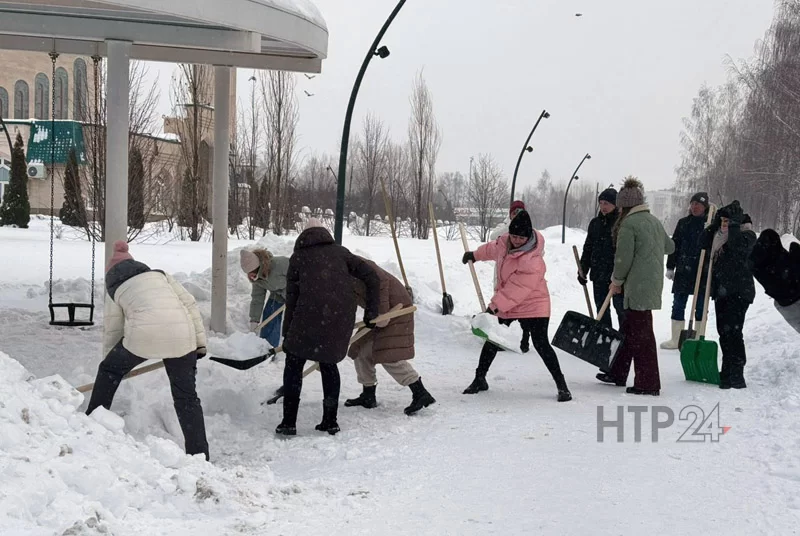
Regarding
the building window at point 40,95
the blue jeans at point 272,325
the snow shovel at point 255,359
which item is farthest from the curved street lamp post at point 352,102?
the building window at point 40,95

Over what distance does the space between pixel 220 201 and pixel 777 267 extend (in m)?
7.39

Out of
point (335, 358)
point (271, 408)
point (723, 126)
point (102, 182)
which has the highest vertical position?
point (723, 126)

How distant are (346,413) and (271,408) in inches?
25.0

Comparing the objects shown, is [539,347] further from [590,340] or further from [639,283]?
[639,283]

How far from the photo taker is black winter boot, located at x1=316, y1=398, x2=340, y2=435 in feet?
18.6

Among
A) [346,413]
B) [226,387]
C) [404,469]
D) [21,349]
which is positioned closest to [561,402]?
[346,413]

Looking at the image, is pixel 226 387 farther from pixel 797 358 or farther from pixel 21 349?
pixel 797 358

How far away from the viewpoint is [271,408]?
21.2 feet

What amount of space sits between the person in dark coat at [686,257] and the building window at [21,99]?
44465mm

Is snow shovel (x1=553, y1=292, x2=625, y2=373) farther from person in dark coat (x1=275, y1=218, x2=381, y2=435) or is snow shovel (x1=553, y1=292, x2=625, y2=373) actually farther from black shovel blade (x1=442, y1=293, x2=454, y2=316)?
black shovel blade (x1=442, y1=293, x2=454, y2=316)

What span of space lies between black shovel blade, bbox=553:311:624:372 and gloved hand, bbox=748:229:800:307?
3.83m

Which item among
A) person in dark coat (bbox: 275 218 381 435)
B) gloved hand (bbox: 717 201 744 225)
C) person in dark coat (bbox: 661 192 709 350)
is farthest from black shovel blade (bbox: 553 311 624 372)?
person in dark coat (bbox: 661 192 709 350)

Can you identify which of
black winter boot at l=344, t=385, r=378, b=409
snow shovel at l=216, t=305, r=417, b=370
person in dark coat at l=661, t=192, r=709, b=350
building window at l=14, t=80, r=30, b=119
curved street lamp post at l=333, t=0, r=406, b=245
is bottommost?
black winter boot at l=344, t=385, r=378, b=409

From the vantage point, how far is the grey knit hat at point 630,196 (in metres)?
7.03
